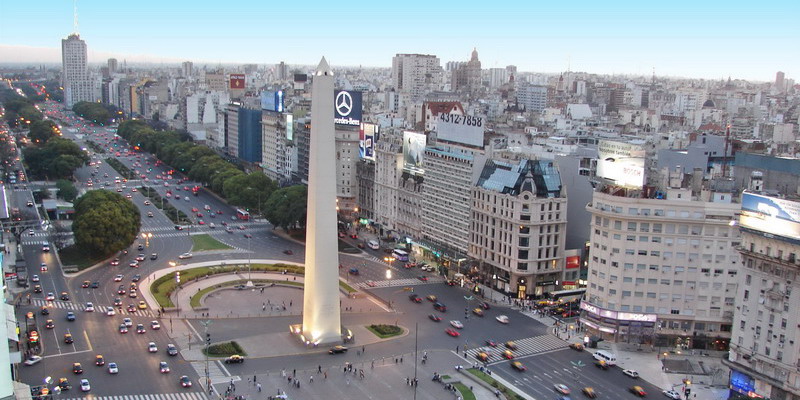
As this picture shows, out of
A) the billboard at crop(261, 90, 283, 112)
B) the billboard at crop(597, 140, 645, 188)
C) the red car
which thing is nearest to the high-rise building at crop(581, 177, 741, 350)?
the billboard at crop(597, 140, 645, 188)

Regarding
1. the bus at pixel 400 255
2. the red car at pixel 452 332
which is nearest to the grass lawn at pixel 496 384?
the red car at pixel 452 332

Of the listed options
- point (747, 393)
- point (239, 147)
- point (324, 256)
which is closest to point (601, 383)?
point (747, 393)

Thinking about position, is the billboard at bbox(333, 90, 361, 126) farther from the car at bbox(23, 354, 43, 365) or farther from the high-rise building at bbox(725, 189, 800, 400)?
the high-rise building at bbox(725, 189, 800, 400)

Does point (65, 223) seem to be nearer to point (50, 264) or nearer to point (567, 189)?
point (50, 264)

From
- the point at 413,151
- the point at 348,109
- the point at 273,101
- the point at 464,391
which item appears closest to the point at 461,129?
the point at 413,151

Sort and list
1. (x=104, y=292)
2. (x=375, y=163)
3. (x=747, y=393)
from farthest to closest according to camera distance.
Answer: (x=375, y=163), (x=104, y=292), (x=747, y=393)

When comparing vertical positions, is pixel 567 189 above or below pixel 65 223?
above
